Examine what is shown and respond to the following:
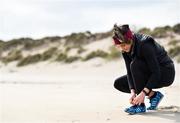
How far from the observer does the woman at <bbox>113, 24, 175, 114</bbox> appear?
6277 mm

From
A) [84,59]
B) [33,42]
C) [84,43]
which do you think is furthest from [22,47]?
[84,59]

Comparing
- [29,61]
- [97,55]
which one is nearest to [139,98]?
[97,55]

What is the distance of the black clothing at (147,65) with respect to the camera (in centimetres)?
628

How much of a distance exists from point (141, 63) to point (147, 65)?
6 centimetres

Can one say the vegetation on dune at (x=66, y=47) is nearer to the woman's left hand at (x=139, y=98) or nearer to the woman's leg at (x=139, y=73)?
the woman's leg at (x=139, y=73)

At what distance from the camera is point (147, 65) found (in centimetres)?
634

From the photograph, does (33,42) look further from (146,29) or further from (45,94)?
(45,94)

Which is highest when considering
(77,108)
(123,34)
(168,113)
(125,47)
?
(123,34)

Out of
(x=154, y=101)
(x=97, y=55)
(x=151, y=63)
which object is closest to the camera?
(x=151, y=63)

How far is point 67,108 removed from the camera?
7012 millimetres

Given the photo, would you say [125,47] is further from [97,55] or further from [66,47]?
[66,47]

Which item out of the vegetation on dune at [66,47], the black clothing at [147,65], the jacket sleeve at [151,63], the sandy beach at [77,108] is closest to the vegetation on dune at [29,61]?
the vegetation on dune at [66,47]

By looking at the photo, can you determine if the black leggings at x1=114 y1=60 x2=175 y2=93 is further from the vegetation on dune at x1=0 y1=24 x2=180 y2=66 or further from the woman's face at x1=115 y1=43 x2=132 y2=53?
the vegetation on dune at x1=0 y1=24 x2=180 y2=66

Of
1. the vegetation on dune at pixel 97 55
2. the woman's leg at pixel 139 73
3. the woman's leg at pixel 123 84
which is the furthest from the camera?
the vegetation on dune at pixel 97 55
